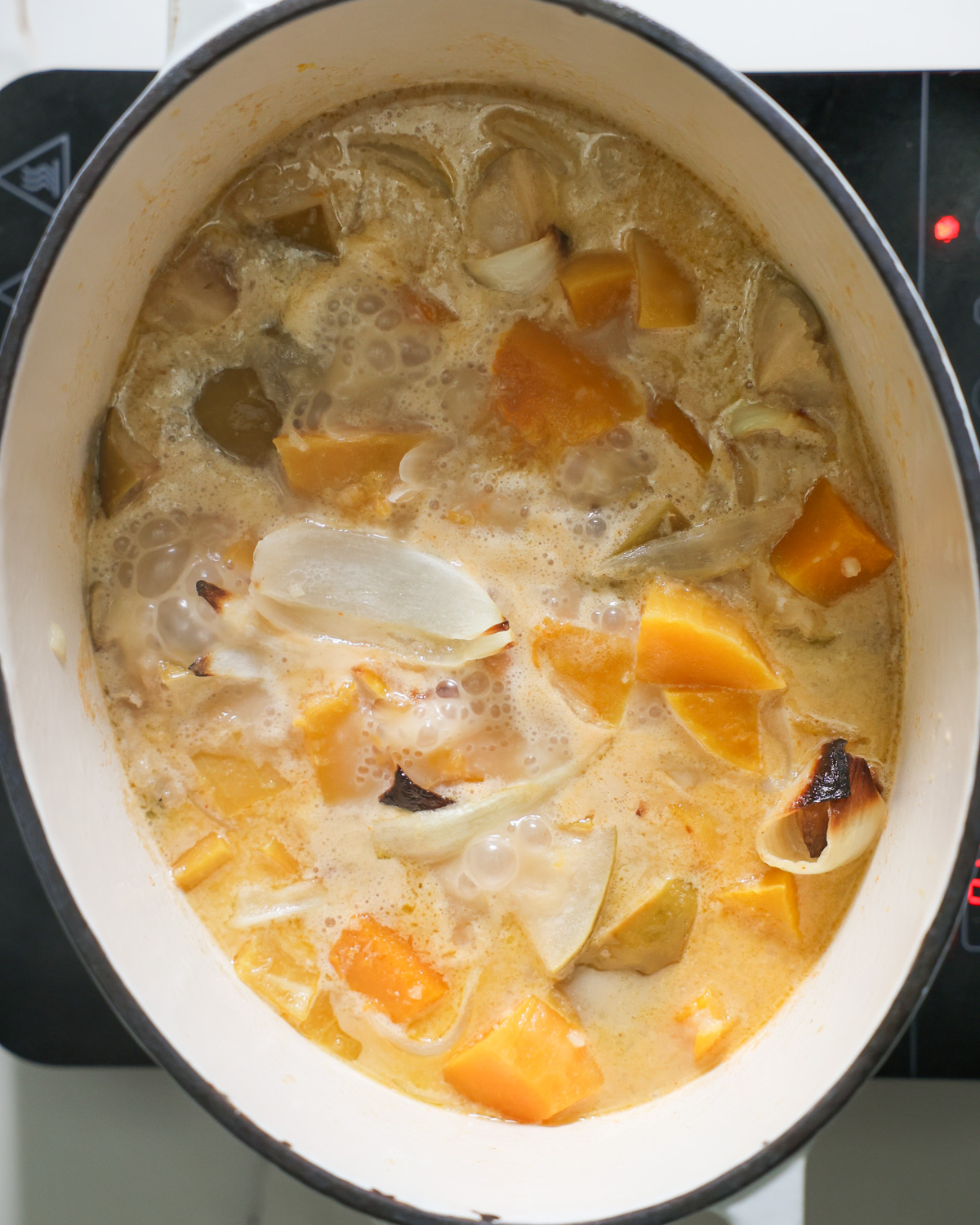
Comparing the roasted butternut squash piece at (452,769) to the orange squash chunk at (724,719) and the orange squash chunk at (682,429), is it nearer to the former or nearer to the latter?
the orange squash chunk at (724,719)

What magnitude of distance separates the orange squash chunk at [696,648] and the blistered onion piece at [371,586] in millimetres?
143

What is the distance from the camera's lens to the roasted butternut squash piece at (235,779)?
962 millimetres

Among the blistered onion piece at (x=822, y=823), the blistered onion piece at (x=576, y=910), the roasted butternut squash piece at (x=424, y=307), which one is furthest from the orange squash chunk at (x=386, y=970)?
the roasted butternut squash piece at (x=424, y=307)

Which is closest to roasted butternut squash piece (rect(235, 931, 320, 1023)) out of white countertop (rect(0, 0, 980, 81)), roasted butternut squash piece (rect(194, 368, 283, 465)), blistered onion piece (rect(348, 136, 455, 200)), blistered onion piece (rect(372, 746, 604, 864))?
blistered onion piece (rect(372, 746, 604, 864))

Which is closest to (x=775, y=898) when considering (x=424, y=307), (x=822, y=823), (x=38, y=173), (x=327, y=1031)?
(x=822, y=823)

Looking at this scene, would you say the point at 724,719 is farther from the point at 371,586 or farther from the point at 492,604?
the point at 371,586

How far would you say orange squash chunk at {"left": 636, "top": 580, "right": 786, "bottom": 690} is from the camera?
92 cm

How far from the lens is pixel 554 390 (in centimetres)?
94

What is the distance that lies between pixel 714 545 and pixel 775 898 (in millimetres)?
350

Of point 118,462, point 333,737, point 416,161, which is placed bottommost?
point 333,737

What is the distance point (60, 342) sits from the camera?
0.80m

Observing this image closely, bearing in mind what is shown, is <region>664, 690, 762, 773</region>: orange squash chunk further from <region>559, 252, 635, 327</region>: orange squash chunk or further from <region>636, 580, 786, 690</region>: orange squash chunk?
<region>559, 252, 635, 327</region>: orange squash chunk

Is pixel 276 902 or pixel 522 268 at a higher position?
pixel 522 268

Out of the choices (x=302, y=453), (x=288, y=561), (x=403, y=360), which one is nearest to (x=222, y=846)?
(x=288, y=561)
